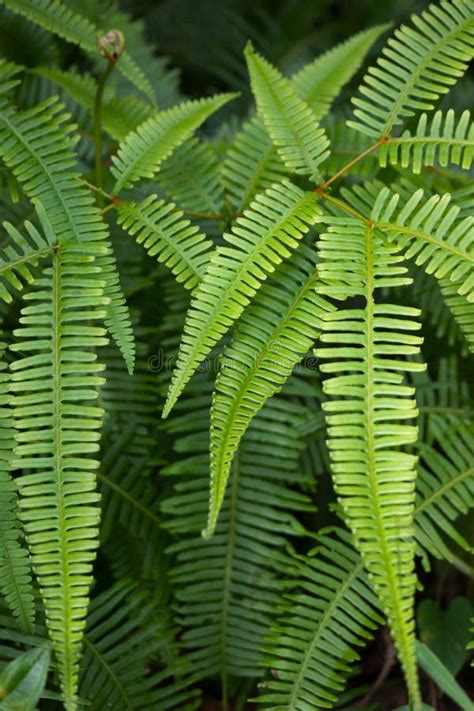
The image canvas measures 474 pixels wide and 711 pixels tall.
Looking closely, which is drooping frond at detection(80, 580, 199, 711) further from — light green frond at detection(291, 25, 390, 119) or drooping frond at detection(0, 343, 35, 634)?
light green frond at detection(291, 25, 390, 119)

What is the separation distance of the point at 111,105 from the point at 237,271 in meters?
0.98

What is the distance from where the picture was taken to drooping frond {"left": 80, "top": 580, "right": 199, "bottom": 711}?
64.0 inches

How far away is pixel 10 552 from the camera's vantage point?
4.65 feet

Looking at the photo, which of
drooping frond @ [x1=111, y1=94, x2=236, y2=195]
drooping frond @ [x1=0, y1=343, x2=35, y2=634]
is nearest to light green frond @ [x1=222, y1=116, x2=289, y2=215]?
drooping frond @ [x1=111, y1=94, x2=236, y2=195]

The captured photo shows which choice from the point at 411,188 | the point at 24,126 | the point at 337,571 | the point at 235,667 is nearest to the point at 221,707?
the point at 235,667

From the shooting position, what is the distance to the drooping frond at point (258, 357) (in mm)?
1289

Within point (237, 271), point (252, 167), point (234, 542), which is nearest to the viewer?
point (237, 271)

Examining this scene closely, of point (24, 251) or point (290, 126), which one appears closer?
point (24, 251)

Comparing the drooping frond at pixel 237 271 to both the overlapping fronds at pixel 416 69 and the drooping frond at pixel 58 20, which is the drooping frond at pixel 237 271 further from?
the drooping frond at pixel 58 20

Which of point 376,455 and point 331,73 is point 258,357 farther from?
point 331,73

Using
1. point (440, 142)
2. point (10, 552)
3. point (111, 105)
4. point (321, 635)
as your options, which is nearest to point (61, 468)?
point (10, 552)

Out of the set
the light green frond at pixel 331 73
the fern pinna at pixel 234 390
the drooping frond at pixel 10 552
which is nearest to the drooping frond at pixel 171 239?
the fern pinna at pixel 234 390

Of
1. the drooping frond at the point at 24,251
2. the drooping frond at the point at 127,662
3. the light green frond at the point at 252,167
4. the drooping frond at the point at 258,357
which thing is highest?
the light green frond at the point at 252,167

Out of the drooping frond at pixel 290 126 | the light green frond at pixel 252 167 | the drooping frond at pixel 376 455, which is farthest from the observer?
the light green frond at pixel 252 167
